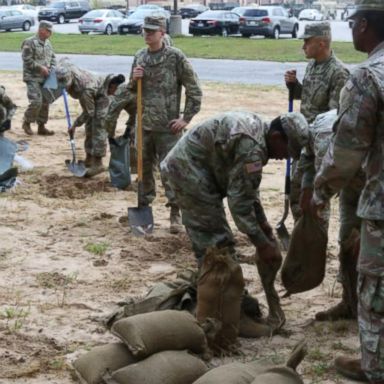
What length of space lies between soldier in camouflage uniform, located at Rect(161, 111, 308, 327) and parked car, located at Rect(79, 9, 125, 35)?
120 ft

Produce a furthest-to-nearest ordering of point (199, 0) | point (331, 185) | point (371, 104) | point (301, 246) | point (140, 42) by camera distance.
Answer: point (199, 0) → point (140, 42) → point (301, 246) → point (331, 185) → point (371, 104)

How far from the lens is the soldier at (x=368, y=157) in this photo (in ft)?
12.7

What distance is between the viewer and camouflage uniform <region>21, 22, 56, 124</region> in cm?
1351

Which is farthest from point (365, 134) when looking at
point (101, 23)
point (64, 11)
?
point (64, 11)

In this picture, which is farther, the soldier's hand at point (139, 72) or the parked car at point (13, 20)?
the parked car at point (13, 20)

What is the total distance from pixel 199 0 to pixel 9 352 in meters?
80.4

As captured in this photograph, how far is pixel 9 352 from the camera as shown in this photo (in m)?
5.28

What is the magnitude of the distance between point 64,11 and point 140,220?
4619cm

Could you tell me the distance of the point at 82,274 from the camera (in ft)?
22.7

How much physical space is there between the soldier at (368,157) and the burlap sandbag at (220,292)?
3.89ft

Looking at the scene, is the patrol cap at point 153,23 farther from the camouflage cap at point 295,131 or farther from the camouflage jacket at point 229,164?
the camouflage cap at point 295,131

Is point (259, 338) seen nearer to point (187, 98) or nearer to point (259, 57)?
point (187, 98)

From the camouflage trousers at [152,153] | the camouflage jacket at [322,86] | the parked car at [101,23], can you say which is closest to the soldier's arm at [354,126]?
the camouflage jacket at [322,86]

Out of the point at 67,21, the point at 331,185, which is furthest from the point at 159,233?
the point at 67,21
